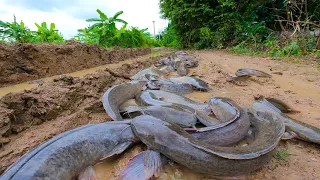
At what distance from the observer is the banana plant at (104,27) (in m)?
13.2

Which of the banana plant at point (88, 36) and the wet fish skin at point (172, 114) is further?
the banana plant at point (88, 36)

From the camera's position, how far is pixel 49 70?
Result: 260 inches

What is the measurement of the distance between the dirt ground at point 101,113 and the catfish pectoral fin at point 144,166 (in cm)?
9

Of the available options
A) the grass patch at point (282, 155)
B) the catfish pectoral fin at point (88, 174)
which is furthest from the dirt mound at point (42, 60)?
the grass patch at point (282, 155)

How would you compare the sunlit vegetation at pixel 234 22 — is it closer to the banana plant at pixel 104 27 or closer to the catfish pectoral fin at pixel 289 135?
the banana plant at pixel 104 27

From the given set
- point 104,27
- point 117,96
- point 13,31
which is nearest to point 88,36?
point 104,27

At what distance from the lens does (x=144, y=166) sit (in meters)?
1.78

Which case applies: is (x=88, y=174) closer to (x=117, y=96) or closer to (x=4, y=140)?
(x=4, y=140)

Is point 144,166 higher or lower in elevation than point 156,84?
lower

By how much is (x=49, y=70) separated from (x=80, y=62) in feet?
4.12

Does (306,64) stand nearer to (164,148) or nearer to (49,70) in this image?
(164,148)

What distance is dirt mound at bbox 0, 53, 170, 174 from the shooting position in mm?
2295

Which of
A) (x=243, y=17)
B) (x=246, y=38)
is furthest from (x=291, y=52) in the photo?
(x=243, y=17)

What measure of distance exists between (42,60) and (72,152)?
5346 millimetres
